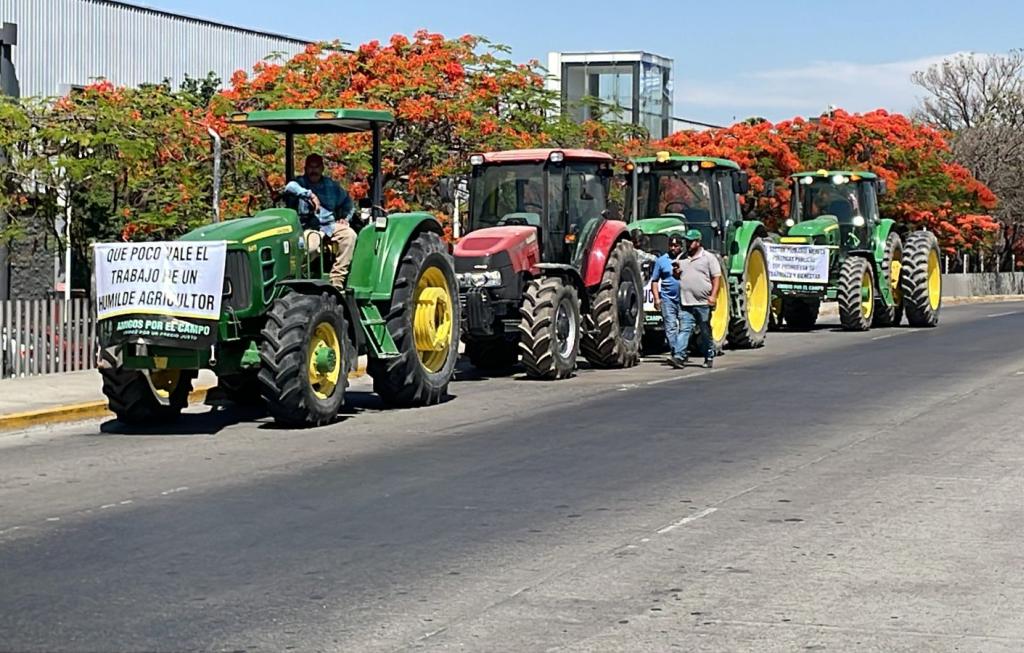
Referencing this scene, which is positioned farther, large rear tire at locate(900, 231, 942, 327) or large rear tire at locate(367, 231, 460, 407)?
large rear tire at locate(900, 231, 942, 327)

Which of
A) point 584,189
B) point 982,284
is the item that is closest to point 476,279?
point 584,189

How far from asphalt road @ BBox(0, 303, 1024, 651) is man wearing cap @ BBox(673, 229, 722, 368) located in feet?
15.3

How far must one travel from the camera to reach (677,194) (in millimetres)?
25688

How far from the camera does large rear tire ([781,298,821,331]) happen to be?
31.4 meters

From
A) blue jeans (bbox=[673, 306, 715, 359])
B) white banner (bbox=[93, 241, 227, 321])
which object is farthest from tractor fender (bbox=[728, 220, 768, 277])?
white banner (bbox=[93, 241, 227, 321])

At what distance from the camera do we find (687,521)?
10.1 metres

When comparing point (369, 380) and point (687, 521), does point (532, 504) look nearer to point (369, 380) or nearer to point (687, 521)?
point (687, 521)

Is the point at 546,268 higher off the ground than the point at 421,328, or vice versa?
Result: the point at 546,268

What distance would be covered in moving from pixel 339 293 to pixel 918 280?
18295 mm

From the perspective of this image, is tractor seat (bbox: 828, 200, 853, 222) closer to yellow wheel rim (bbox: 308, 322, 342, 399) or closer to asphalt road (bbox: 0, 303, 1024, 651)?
asphalt road (bbox: 0, 303, 1024, 651)

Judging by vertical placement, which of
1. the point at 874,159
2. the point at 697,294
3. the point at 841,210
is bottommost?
the point at 697,294

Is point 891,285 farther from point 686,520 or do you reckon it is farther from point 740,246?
point 686,520

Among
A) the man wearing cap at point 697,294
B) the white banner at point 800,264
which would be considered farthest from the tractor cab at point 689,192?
the man wearing cap at point 697,294

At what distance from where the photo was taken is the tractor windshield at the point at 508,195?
2053 centimetres
